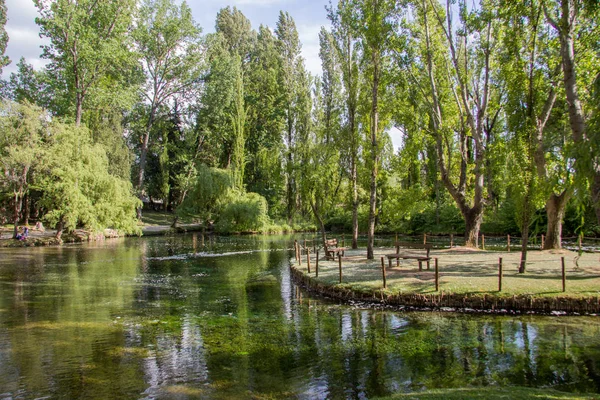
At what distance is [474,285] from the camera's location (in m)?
14.4

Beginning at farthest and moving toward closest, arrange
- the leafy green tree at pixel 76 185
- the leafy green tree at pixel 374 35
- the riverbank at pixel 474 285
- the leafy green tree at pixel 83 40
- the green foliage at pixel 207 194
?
the green foliage at pixel 207 194
the leafy green tree at pixel 83 40
the leafy green tree at pixel 76 185
the leafy green tree at pixel 374 35
the riverbank at pixel 474 285

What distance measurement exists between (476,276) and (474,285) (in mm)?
1628

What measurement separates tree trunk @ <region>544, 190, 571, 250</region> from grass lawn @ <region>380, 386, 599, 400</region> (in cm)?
1741

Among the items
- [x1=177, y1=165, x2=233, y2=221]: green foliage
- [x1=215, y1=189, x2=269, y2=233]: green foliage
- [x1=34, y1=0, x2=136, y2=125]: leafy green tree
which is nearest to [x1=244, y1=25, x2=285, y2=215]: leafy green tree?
[x1=215, y1=189, x2=269, y2=233]: green foliage

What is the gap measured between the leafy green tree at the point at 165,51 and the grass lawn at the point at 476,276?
4170 centimetres

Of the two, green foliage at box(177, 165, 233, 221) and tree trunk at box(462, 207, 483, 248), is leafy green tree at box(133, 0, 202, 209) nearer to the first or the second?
green foliage at box(177, 165, 233, 221)

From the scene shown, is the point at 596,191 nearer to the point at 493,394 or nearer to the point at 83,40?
the point at 493,394

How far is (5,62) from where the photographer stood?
167 feet

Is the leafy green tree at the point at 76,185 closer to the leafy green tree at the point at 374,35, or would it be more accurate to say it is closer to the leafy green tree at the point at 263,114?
Result: the leafy green tree at the point at 263,114

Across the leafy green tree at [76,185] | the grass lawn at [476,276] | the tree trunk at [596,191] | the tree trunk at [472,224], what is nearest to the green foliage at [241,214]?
the leafy green tree at [76,185]

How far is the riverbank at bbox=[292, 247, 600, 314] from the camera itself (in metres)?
13.1

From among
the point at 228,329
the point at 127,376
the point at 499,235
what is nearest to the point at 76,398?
the point at 127,376

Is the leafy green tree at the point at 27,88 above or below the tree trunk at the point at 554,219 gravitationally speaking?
above

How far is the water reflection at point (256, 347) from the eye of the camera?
8242 millimetres
